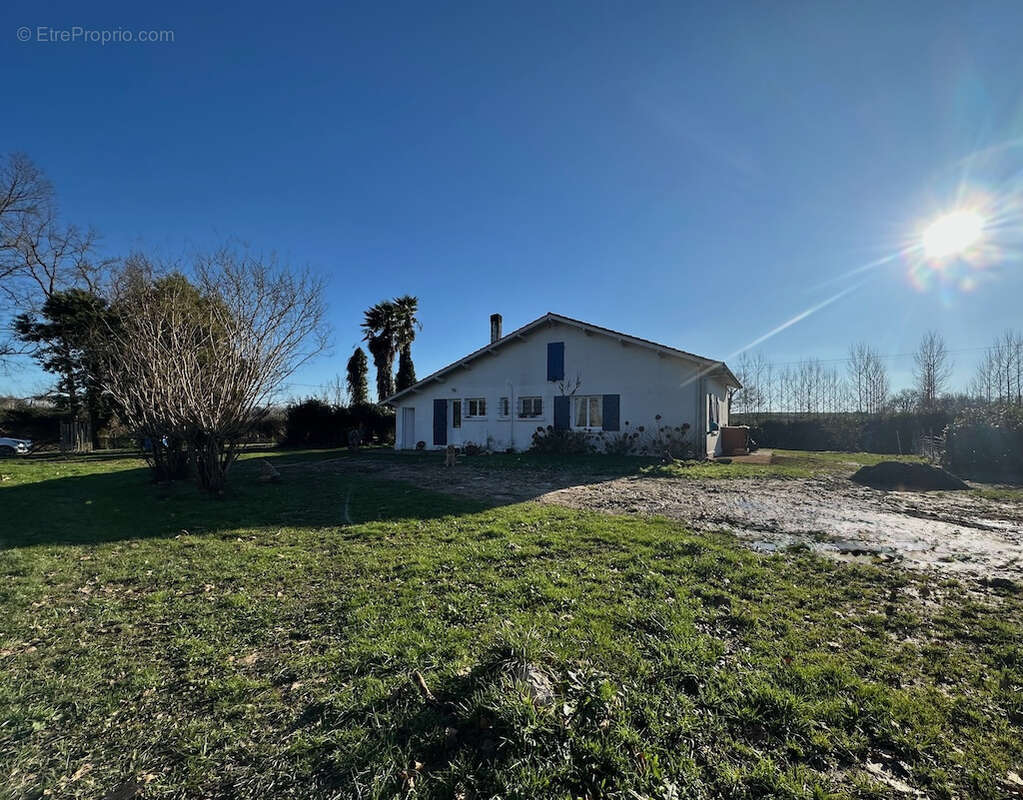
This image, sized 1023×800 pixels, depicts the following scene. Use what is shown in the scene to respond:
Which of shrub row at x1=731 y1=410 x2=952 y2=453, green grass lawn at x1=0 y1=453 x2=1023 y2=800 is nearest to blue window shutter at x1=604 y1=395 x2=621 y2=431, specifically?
green grass lawn at x1=0 y1=453 x2=1023 y2=800

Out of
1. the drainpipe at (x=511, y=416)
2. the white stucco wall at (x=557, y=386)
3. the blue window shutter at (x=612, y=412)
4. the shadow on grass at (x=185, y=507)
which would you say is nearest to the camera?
the shadow on grass at (x=185, y=507)

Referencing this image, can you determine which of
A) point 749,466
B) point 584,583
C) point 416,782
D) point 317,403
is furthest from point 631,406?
point 317,403

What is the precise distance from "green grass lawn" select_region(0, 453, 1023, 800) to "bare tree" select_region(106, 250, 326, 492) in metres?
4.22

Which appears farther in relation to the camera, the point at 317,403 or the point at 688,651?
the point at 317,403

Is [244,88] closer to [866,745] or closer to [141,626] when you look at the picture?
[141,626]

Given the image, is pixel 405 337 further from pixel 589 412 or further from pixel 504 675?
pixel 504 675

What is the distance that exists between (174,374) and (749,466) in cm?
1604

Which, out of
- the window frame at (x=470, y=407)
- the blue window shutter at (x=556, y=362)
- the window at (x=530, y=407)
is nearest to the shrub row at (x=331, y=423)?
the window frame at (x=470, y=407)

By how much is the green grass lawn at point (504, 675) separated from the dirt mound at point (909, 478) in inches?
341

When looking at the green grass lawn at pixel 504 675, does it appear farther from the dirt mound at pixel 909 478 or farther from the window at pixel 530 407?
the window at pixel 530 407

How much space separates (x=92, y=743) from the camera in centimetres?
230

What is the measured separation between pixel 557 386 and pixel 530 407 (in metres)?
1.57

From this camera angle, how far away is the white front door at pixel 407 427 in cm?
2195

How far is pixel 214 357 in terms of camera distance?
9.80 m
